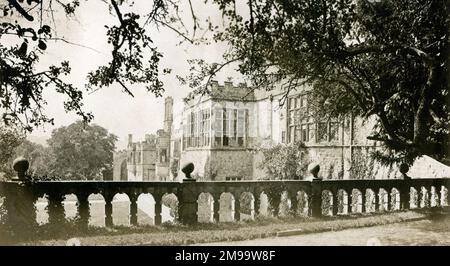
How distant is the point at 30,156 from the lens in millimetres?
A: 36906

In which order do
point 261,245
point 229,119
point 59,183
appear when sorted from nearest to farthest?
point 261,245, point 59,183, point 229,119

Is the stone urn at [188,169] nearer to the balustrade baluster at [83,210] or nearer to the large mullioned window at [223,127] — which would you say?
the balustrade baluster at [83,210]

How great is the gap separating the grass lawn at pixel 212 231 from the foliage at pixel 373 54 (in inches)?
78.3

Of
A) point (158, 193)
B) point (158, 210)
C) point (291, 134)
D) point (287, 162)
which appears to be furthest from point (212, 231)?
point (291, 134)

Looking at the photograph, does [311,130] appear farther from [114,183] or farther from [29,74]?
[29,74]

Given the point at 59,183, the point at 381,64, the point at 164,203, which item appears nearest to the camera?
the point at 59,183

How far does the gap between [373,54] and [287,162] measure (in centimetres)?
1165

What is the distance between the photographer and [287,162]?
1981cm

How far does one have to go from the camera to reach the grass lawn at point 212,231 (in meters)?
6.39

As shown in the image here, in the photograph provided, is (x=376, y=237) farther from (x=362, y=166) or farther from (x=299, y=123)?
(x=299, y=123)

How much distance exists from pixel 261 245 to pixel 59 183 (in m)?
3.92

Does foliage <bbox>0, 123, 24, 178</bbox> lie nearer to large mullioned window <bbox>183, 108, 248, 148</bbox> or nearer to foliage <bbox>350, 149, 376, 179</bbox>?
foliage <bbox>350, 149, 376, 179</bbox>
